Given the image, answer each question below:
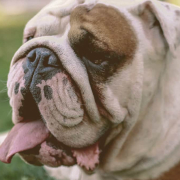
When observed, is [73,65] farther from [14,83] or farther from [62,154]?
[62,154]

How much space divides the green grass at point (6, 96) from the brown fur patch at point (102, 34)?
643mm

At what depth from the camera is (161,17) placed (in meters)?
2.14

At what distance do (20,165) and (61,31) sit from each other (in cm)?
145

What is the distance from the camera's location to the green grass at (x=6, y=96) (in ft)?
10.2

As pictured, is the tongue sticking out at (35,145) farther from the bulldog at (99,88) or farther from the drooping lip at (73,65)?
the drooping lip at (73,65)

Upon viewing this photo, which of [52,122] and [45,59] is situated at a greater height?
[45,59]

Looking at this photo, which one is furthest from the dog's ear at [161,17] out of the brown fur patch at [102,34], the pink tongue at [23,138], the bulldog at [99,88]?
the pink tongue at [23,138]

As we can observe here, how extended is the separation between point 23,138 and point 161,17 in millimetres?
1010

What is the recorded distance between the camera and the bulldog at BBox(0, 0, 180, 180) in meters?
2.10

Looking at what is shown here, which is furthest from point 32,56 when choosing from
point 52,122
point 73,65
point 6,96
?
point 6,96

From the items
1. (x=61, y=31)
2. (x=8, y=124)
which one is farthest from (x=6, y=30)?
(x=61, y=31)

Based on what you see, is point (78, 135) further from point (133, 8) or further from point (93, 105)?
point (133, 8)

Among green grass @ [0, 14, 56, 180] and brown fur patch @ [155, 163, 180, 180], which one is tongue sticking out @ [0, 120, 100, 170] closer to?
green grass @ [0, 14, 56, 180]

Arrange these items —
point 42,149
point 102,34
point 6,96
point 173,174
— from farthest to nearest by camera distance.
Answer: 1. point 6,96
2. point 173,174
3. point 42,149
4. point 102,34
